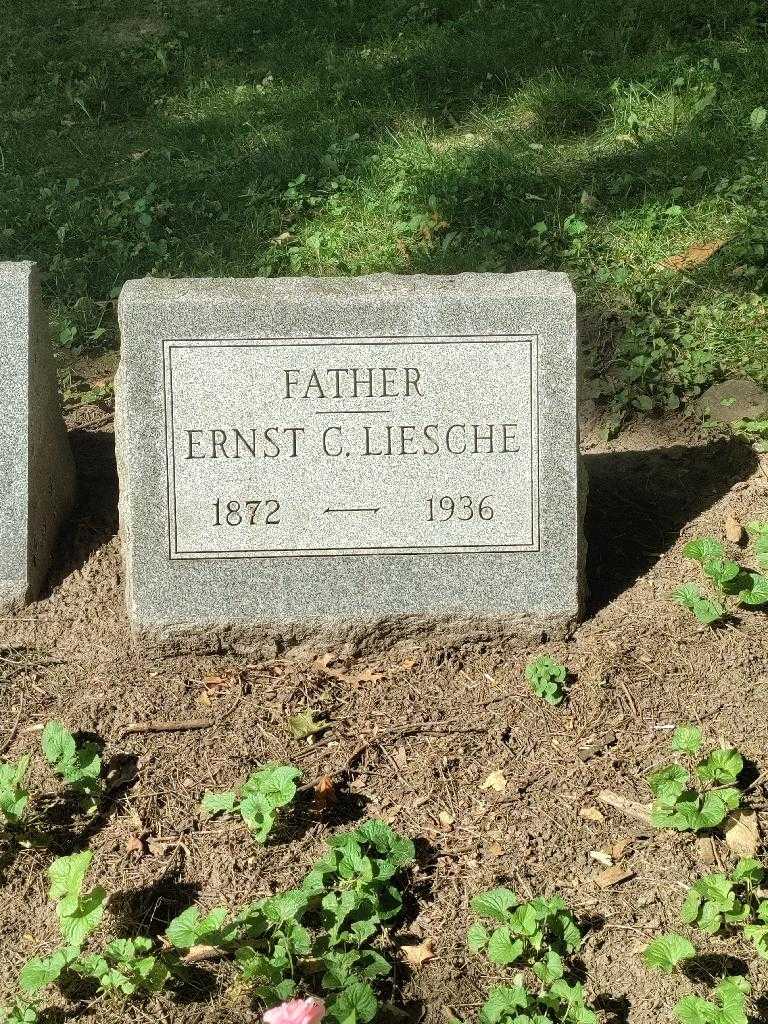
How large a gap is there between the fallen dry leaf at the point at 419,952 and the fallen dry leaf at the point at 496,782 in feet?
1.69

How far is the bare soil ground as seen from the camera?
2652 mm

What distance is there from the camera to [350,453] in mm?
3453

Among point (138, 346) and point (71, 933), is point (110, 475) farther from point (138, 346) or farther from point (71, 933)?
point (71, 933)

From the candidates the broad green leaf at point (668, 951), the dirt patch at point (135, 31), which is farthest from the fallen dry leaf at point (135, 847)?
the dirt patch at point (135, 31)

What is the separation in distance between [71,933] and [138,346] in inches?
63.8

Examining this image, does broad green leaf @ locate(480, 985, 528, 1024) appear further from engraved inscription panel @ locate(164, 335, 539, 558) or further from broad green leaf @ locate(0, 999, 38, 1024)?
engraved inscription panel @ locate(164, 335, 539, 558)

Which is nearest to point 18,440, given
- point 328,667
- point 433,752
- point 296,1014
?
point 328,667

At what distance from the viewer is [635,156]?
587 centimetres

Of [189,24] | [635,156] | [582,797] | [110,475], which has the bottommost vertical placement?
[582,797]

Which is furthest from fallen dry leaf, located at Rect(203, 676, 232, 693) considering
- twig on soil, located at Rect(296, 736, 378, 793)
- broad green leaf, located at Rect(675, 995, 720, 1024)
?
broad green leaf, located at Rect(675, 995, 720, 1024)

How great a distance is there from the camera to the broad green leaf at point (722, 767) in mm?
2887

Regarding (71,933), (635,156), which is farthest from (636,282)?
(71,933)

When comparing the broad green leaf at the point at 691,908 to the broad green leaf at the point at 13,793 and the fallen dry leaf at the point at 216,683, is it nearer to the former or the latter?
the fallen dry leaf at the point at 216,683

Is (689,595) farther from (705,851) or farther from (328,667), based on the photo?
(328,667)
